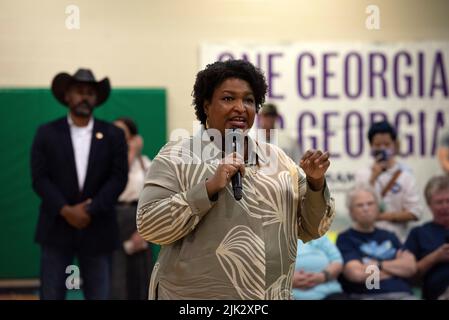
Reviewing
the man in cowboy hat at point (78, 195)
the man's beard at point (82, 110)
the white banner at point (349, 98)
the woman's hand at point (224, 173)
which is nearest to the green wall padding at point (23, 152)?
the white banner at point (349, 98)

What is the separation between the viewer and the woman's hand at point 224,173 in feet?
8.79

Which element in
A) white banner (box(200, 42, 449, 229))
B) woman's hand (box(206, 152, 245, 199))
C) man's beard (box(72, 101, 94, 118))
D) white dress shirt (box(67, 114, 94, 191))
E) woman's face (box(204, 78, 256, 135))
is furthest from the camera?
white banner (box(200, 42, 449, 229))

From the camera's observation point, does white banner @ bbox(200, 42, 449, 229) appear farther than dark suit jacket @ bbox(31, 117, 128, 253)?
Yes

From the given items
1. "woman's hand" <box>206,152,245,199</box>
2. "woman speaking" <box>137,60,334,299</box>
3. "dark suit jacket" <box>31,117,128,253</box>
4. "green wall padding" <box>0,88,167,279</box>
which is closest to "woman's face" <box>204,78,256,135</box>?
"woman speaking" <box>137,60,334,299</box>

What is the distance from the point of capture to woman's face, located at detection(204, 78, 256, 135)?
9.34ft

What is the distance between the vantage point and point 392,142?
6.67 metres

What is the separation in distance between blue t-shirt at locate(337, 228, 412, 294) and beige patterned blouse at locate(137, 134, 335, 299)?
9.51 feet

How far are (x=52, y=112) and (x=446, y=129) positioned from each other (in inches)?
145

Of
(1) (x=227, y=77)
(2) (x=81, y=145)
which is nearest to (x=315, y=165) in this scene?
(1) (x=227, y=77)

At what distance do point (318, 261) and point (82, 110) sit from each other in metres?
1.90

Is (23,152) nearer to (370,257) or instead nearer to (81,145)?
(81,145)

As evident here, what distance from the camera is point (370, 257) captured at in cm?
580

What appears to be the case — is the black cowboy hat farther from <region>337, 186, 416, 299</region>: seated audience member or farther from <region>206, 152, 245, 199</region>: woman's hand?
<region>206, 152, 245, 199</region>: woman's hand
